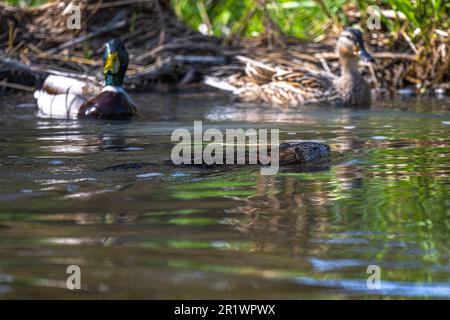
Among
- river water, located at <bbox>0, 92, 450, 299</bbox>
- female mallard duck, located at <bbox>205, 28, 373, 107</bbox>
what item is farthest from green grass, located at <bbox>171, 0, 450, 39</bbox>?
river water, located at <bbox>0, 92, 450, 299</bbox>

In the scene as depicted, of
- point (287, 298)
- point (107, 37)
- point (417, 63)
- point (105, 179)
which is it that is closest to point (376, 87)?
point (417, 63)

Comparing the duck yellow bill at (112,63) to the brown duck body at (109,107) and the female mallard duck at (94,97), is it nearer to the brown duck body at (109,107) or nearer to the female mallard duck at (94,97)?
the female mallard duck at (94,97)

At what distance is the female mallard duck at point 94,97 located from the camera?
8.82 metres

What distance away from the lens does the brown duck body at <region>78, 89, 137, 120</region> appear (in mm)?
8773

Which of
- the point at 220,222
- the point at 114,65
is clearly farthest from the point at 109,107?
the point at 220,222

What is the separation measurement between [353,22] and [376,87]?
102 cm

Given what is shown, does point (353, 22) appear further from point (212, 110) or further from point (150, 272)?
point (150, 272)

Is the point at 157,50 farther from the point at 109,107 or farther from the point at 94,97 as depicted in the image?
the point at 109,107

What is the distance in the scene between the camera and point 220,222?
3971mm

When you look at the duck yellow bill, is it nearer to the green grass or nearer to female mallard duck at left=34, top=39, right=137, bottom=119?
female mallard duck at left=34, top=39, right=137, bottom=119

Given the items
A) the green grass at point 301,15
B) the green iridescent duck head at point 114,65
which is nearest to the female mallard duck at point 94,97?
the green iridescent duck head at point 114,65

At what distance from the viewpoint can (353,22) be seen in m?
12.0

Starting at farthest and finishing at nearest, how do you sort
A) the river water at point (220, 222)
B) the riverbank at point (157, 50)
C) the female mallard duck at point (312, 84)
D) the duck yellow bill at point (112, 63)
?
the riverbank at point (157, 50)
the female mallard duck at point (312, 84)
the duck yellow bill at point (112, 63)
the river water at point (220, 222)

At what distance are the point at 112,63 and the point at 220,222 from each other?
5.58m
